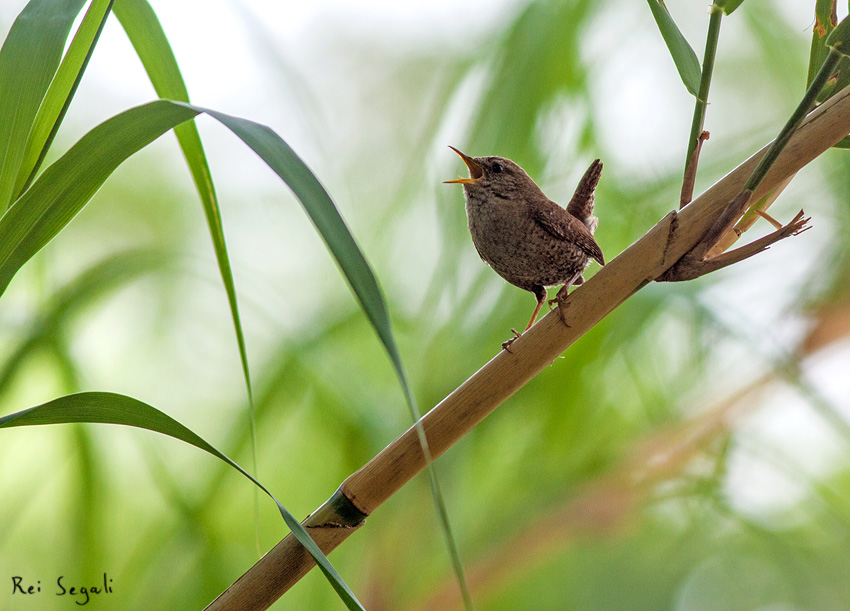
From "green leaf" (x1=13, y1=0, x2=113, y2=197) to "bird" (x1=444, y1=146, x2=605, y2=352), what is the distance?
35cm

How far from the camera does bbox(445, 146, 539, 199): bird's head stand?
737 millimetres

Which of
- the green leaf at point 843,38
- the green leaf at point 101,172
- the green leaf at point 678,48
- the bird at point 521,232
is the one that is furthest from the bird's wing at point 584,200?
the green leaf at point 101,172

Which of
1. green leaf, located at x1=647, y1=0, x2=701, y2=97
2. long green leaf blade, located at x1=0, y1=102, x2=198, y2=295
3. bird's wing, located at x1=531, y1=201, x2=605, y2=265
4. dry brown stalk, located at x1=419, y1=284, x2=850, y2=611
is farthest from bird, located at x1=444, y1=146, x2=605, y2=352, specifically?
dry brown stalk, located at x1=419, y1=284, x2=850, y2=611

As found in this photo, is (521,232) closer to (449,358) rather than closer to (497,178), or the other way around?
(497,178)

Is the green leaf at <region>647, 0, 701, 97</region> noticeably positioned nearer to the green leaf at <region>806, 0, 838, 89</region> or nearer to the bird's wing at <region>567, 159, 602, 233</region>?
the green leaf at <region>806, 0, 838, 89</region>

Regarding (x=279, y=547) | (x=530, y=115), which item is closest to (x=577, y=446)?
(x=530, y=115)

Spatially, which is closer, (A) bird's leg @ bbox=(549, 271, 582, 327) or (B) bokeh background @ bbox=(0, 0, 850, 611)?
(A) bird's leg @ bbox=(549, 271, 582, 327)

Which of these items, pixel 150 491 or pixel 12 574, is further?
pixel 150 491

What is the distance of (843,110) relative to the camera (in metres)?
0.37

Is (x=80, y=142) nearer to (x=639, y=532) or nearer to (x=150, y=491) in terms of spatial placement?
(x=150, y=491)

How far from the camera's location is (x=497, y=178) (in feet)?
2.47

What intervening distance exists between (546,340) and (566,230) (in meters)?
0.35

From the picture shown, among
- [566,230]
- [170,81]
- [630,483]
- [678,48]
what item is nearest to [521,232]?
[566,230]

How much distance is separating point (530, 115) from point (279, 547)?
3.42ft
